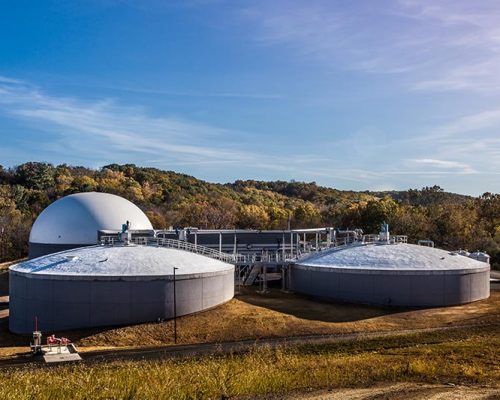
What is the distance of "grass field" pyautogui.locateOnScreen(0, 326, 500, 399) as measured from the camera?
14.4 meters

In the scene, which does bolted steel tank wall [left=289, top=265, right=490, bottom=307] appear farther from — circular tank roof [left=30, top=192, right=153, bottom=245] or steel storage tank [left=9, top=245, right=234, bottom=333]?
circular tank roof [left=30, top=192, right=153, bottom=245]

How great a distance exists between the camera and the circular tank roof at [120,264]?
37750mm

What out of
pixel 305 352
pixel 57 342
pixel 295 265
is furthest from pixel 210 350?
pixel 295 265

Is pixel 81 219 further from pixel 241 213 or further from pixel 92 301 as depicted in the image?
pixel 241 213

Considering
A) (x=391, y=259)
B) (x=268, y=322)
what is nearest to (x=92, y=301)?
(x=268, y=322)

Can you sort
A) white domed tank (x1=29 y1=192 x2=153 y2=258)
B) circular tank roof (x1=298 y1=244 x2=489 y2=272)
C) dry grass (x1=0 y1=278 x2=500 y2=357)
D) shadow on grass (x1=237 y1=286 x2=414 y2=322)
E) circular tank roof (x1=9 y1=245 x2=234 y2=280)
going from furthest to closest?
white domed tank (x1=29 y1=192 x2=153 y2=258)
circular tank roof (x1=298 y1=244 x2=489 y2=272)
shadow on grass (x1=237 y1=286 x2=414 y2=322)
circular tank roof (x1=9 y1=245 x2=234 y2=280)
dry grass (x1=0 y1=278 x2=500 y2=357)

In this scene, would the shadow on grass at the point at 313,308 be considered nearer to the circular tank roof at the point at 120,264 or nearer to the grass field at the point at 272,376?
the circular tank roof at the point at 120,264

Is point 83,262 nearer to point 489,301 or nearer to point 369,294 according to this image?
point 369,294

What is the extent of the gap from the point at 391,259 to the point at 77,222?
31962mm

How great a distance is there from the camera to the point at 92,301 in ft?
121

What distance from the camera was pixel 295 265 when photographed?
51.1 meters

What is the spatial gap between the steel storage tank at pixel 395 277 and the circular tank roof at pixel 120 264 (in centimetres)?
923

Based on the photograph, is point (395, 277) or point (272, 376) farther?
point (395, 277)

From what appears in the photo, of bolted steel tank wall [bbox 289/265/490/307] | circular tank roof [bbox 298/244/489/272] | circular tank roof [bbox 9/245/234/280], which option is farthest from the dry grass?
circular tank roof [bbox 298/244/489/272]
